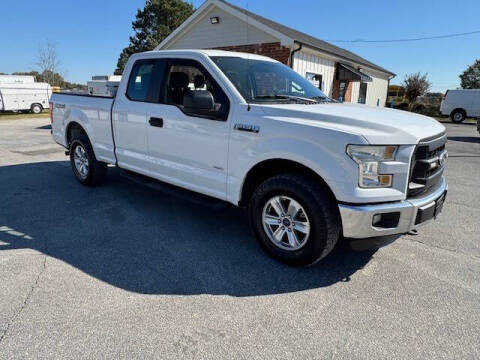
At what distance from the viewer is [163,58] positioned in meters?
4.17

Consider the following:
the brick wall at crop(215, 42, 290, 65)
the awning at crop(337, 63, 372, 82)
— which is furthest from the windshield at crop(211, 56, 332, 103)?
the awning at crop(337, 63, 372, 82)

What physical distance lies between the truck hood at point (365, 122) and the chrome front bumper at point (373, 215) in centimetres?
51

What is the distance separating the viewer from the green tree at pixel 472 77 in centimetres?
4297

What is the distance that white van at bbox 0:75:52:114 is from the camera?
74.4 feet

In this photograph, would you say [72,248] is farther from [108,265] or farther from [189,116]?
[189,116]

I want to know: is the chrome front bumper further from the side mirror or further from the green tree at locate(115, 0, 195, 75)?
the green tree at locate(115, 0, 195, 75)

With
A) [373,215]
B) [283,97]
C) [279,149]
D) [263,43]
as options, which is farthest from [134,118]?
[263,43]

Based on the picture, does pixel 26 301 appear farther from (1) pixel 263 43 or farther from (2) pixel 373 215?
(1) pixel 263 43

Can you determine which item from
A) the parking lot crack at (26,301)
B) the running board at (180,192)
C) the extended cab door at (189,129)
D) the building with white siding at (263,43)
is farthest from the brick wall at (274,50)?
the parking lot crack at (26,301)

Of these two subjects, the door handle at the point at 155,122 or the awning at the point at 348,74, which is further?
the awning at the point at 348,74

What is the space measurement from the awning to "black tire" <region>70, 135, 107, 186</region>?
1320 centimetres

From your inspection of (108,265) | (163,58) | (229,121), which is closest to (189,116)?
(229,121)

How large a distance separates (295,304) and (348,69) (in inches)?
585

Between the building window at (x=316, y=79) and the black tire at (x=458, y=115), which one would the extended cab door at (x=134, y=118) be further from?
the black tire at (x=458, y=115)
